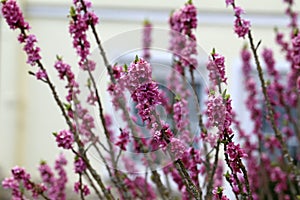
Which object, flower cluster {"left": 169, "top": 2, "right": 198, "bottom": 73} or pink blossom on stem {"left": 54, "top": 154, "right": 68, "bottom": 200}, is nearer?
flower cluster {"left": 169, "top": 2, "right": 198, "bottom": 73}

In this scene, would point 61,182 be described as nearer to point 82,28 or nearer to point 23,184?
point 23,184

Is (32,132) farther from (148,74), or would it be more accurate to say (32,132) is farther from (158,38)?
(148,74)

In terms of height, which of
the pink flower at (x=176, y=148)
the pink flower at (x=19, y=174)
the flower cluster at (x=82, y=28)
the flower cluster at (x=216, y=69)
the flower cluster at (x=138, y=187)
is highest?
the flower cluster at (x=82, y=28)

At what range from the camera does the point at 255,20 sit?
24.6 ft

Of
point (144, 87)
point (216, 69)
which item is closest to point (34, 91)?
point (216, 69)

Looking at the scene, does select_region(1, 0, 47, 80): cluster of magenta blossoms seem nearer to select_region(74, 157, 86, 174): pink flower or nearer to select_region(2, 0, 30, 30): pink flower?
select_region(2, 0, 30, 30): pink flower

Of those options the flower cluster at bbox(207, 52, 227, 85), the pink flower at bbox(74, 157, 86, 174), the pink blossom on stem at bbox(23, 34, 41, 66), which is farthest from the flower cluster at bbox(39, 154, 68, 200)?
the flower cluster at bbox(207, 52, 227, 85)

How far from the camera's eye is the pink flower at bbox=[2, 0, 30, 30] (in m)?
2.03

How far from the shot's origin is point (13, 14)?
2057mm

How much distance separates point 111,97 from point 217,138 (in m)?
0.52

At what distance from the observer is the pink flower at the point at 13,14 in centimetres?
203

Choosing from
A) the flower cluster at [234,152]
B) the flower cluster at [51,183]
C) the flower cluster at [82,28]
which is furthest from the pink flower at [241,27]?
the flower cluster at [51,183]

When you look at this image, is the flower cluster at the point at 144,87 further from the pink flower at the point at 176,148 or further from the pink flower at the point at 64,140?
the pink flower at the point at 64,140

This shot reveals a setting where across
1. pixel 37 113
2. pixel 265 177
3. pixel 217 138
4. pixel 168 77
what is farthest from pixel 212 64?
pixel 37 113
